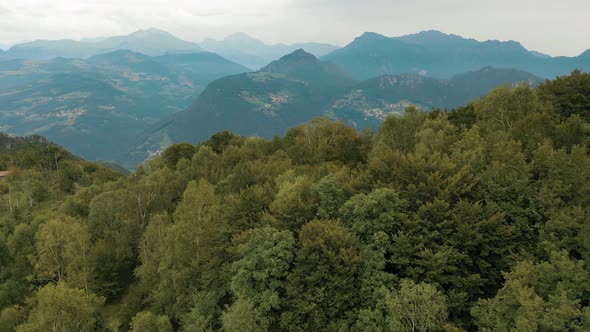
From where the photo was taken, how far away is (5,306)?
178 ft

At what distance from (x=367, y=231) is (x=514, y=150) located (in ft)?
66.4

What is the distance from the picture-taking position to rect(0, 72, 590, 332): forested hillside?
91.5ft

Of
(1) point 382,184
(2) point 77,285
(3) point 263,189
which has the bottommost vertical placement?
(2) point 77,285

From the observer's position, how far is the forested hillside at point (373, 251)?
91.5 ft

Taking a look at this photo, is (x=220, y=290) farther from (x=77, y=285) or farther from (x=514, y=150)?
(x=514, y=150)

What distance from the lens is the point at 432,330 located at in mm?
27641

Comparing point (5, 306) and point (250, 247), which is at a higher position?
point (250, 247)

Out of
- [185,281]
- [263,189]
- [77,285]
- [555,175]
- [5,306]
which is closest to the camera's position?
[555,175]

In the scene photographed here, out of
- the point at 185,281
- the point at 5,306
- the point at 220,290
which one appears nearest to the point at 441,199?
the point at 220,290

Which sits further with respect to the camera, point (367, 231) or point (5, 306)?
point (5, 306)

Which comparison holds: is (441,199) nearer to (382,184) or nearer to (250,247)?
(382,184)

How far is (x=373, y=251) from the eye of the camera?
33.3 meters

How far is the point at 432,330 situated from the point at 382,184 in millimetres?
16038

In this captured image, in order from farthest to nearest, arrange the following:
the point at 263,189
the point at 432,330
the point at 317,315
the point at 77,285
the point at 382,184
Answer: the point at 77,285 → the point at 263,189 → the point at 382,184 → the point at 317,315 → the point at 432,330
